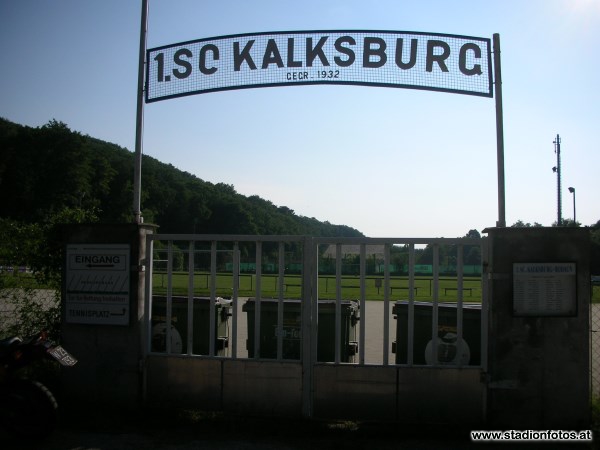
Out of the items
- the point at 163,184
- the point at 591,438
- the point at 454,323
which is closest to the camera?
the point at 591,438

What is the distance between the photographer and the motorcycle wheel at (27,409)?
5.34 metres

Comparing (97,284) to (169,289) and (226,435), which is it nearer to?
(169,289)

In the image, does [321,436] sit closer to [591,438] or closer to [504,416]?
[504,416]

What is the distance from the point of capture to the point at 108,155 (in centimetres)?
9688

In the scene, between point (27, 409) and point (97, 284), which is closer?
point (27, 409)

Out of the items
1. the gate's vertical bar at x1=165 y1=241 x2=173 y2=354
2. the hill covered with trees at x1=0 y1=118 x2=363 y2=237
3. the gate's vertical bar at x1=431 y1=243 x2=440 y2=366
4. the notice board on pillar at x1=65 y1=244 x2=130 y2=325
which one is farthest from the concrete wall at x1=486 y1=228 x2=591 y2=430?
the hill covered with trees at x1=0 y1=118 x2=363 y2=237

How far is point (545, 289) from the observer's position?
586 cm

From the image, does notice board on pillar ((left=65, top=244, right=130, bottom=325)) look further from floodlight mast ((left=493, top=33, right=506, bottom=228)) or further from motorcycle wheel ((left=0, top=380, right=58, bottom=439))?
floodlight mast ((left=493, top=33, right=506, bottom=228))

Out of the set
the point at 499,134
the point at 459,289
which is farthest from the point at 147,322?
the point at 499,134

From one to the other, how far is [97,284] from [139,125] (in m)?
2.00

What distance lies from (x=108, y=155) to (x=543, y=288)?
9821 centimetres

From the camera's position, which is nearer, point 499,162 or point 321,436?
point 321,436

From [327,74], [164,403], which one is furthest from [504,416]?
[327,74]

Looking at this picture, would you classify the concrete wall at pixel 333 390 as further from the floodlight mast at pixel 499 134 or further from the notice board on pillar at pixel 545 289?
the floodlight mast at pixel 499 134
